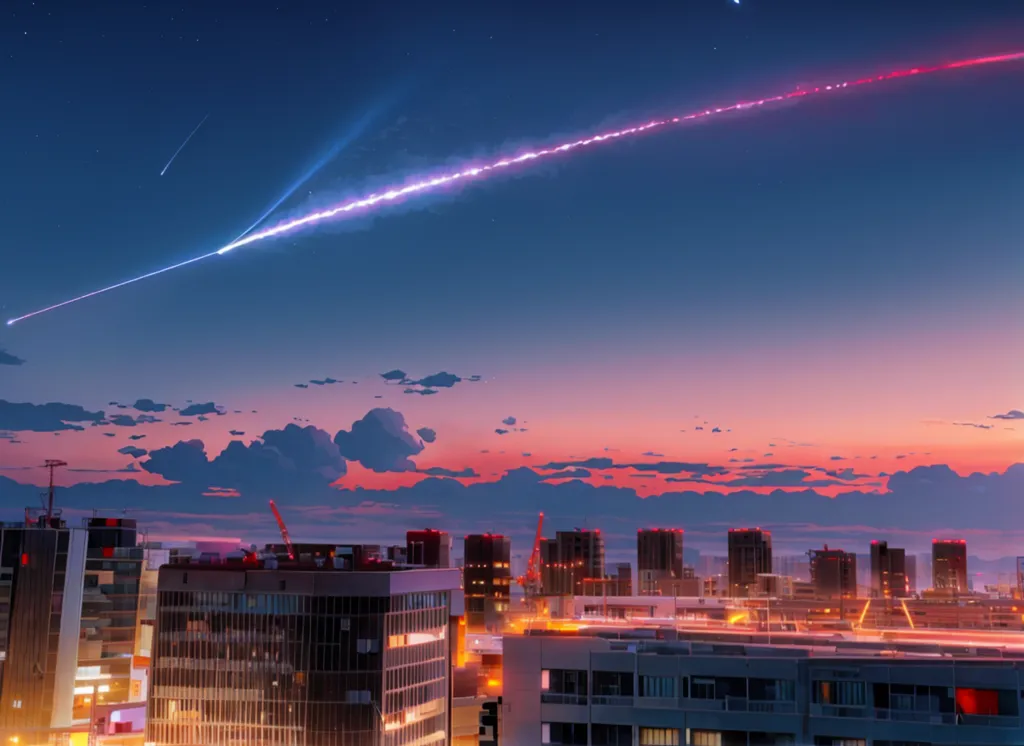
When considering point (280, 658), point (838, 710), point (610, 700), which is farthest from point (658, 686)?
point (280, 658)

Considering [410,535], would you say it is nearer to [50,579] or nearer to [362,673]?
[50,579]

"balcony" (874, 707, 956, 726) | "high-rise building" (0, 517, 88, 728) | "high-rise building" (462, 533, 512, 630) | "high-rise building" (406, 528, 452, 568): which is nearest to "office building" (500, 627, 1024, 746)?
"balcony" (874, 707, 956, 726)

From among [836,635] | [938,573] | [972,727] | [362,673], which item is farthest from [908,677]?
[938,573]

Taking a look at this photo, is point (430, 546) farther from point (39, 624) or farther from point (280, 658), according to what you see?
point (280, 658)

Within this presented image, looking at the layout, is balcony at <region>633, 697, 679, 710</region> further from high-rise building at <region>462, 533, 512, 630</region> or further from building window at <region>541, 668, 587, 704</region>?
high-rise building at <region>462, 533, 512, 630</region>

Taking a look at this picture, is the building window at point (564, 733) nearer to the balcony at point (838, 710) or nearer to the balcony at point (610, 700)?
the balcony at point (610, 700)

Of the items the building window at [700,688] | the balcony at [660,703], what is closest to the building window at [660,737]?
the balcony at [660,703]

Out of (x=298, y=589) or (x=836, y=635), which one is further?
(x=298, y=589)
